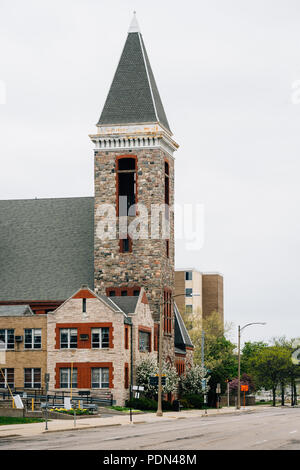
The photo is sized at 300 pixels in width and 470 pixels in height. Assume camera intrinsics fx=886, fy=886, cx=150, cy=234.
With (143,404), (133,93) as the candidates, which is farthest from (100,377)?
(133,93)

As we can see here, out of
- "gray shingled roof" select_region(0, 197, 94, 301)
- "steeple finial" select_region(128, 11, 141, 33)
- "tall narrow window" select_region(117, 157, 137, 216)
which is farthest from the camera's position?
"steeple finial" select_region(128, 11, 141, 33)

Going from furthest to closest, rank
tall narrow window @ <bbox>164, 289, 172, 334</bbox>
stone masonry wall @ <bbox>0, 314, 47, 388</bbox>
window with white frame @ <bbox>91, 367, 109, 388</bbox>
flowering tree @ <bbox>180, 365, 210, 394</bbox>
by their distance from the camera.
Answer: flowering tree @ <bbox>180, 365, 210, 394</bbox> < tall narrow window @ <bbox>164, 289, 172, 334</bbox> < stone masonry wall @ <bbox>0, 314, 47, 388</bbox> < window with white frame @ <bbox>91, 367, 109, 388</bbox>

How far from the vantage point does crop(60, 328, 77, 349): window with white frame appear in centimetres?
7381

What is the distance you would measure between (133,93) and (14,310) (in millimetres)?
23633

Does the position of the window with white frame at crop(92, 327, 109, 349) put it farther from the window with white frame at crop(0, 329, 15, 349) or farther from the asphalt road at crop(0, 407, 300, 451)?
the asphalt road at crop(0, 407, 300, 451)

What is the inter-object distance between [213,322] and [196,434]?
313ft

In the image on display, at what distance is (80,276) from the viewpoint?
85.1m

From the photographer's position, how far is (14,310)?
254 ft

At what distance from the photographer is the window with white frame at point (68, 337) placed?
73.8 m

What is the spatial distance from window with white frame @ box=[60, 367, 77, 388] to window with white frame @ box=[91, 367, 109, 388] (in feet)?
5.10

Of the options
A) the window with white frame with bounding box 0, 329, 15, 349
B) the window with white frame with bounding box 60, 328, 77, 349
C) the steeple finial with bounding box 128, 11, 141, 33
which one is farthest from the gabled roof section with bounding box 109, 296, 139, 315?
the steeple finial with bounding box 128, 11, 141, 33

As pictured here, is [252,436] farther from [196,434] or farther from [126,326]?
[126,326]

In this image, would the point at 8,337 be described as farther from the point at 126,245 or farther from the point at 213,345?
the point at 213,345

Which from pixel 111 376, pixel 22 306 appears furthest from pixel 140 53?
pixel 111 376
